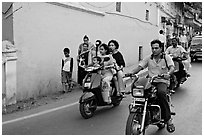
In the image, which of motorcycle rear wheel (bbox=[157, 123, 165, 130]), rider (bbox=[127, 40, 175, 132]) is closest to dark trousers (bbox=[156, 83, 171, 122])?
rider (bbox=[127, 40, 175, 132])

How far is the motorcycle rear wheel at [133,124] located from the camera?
4.45 meters

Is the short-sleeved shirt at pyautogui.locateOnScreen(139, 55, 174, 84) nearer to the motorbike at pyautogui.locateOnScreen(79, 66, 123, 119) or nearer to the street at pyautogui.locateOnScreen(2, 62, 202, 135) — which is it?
the street at pyautogui.locateOnScreen(2, 62, 202, 135)

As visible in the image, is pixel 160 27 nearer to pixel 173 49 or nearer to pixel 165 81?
pixel 173 49

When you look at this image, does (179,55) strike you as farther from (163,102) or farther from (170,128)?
(163,102)

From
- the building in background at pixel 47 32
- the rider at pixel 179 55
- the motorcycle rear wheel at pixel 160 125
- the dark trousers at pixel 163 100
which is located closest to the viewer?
the dark trousers at pixel 163 100

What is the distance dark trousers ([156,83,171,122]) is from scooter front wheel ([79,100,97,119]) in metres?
1.82

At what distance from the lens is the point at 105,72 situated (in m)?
6.95

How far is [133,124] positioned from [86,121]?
1.85m

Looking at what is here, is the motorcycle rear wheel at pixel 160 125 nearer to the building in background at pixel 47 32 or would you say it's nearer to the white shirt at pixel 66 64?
the building in background at pixel 47 32

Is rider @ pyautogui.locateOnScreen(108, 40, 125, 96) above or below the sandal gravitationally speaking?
above

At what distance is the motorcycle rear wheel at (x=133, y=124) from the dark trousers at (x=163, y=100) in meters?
0.50

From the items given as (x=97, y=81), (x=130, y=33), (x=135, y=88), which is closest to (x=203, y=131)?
(x=135, y=88)

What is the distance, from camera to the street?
5.51 m

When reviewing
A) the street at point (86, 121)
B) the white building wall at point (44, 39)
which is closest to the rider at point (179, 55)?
the street at point (86, 121)
